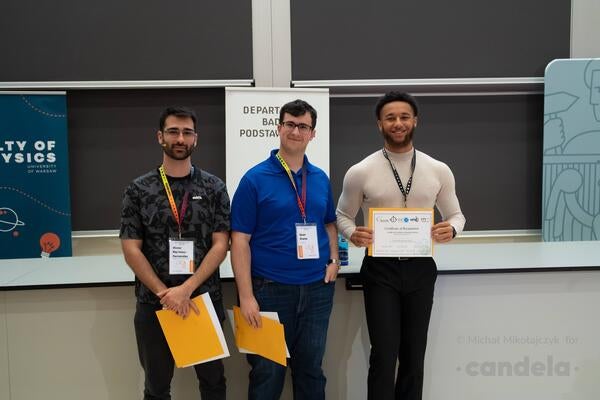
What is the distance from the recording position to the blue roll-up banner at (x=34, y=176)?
3.55 meters

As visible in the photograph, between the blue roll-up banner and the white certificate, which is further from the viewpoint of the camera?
the blue roll-up banner

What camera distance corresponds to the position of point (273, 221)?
1.74 m

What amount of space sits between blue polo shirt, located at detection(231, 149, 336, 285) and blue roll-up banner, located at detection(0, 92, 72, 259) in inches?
97.7

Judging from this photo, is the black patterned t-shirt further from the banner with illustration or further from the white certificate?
the banner with illustration

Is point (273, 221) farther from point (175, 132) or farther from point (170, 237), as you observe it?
Result: point (175, 132)

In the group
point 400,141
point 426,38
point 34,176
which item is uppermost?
point 426,38

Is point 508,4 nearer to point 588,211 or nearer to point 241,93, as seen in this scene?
point 588,211

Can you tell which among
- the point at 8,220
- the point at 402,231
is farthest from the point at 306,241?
the point at 8,220

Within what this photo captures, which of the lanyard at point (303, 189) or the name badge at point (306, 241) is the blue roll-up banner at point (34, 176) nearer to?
the lanyard at point (303, 189)

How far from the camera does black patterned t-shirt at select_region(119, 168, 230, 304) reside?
1681 mm

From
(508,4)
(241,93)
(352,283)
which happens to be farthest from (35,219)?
(508,4)

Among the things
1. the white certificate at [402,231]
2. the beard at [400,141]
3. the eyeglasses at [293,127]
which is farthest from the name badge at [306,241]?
the beard at [400,141]

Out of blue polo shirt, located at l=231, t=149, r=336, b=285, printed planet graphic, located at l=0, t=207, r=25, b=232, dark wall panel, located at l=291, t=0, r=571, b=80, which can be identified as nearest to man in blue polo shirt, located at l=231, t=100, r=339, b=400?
blue polo shirt, located at l=231, t=149, r=336, b=285

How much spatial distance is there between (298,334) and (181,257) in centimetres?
55
